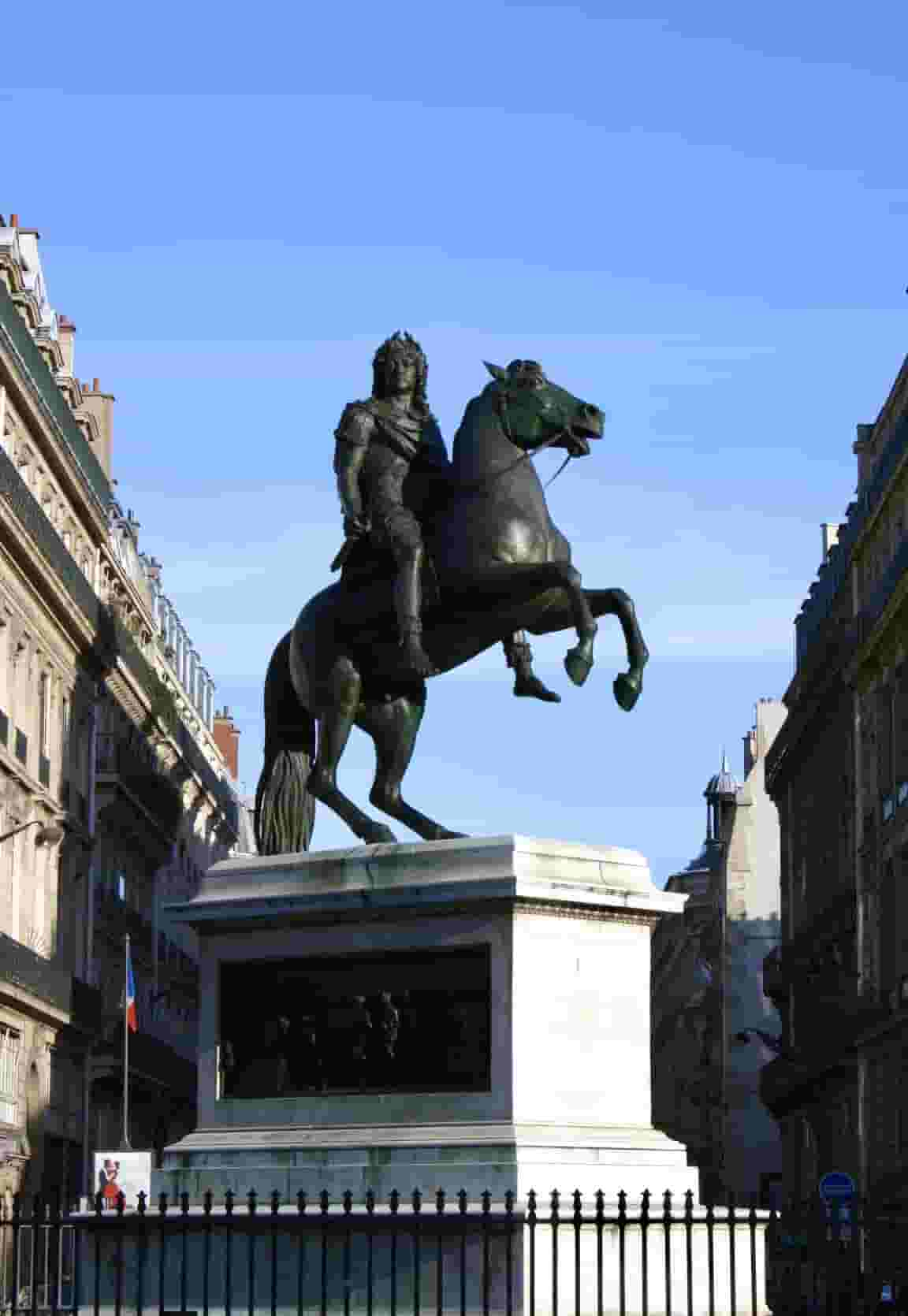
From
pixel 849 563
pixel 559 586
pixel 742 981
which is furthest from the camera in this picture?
pixel 742 981

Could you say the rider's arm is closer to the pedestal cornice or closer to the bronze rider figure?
the bronze rider figure

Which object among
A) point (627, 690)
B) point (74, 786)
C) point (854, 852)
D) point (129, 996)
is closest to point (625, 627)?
point (627, 690)

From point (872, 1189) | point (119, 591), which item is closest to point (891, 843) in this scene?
point (872, 1189)

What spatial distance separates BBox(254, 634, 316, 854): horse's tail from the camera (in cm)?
2108

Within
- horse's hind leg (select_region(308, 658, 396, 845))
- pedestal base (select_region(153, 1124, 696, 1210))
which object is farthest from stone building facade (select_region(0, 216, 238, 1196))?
pedestal base (select_region(153, 1124, 696, 1210))

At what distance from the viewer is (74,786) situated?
72875 mm

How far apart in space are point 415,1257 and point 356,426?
5.70 meters

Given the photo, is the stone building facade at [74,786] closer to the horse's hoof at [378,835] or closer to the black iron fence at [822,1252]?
the horse's hoof at [378,835]

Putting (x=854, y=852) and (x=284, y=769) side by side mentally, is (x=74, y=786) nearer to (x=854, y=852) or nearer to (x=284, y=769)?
(x=854, y=852)

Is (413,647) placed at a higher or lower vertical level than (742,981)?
lower

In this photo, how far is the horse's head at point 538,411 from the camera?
19984 millimetres

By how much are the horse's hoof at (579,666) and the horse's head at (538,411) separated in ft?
4.92

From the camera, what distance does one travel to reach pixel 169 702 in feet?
289

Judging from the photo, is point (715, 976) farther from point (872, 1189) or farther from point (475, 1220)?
point (475, 1220)
